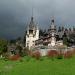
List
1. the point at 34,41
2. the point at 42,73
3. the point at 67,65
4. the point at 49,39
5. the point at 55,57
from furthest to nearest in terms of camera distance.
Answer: the point at 34,41, the point at 49,39, the point at 55,57, the point at 67,65, the point at 42,73

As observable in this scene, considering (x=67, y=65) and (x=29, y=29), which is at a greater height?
(x=29, y=29)

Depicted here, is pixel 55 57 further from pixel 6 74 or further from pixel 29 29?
pixel 29 29

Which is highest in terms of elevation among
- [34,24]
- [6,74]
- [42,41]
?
[34,24]

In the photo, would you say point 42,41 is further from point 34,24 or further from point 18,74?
point 18,74

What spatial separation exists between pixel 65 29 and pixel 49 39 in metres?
17.6

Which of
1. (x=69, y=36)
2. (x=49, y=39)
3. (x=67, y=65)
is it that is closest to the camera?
(x=67, y=65)

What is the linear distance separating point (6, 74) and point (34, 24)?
146 metres

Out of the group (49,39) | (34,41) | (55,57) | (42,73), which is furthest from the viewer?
(34,41)

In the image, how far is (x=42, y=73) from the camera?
44.5 ft

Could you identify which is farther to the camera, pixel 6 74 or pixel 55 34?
pixel 55 34

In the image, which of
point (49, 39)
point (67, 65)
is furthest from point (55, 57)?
point (49, 39)

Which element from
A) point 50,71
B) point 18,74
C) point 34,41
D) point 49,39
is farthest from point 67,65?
point 34,41

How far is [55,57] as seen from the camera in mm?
20219

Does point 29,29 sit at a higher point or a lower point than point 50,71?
higher
